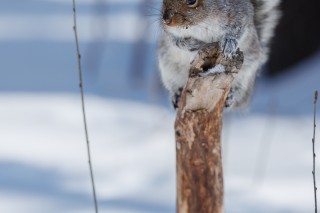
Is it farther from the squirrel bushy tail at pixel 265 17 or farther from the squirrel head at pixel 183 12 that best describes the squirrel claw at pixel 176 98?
the squirrel head at pixel 183 12

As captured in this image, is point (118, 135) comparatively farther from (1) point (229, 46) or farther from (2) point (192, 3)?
(1) point (229, 46)

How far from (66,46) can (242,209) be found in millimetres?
4169

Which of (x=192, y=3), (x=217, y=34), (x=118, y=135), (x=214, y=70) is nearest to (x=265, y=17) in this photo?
(x=217, y=34)

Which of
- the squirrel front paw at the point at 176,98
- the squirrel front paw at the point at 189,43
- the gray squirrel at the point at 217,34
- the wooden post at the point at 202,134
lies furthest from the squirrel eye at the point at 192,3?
the squirrel front paw at the point at 176,98

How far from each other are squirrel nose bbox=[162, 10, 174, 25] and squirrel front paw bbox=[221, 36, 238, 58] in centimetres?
20

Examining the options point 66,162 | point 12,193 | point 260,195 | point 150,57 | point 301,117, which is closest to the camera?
point 12,193

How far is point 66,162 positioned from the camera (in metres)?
4.96

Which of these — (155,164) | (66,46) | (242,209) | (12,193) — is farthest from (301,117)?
(66,46)

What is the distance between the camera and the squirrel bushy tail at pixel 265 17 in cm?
385

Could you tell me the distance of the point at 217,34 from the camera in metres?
3.25

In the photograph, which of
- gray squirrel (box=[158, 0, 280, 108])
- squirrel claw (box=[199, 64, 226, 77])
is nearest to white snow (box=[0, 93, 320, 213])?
gray squirrel (box=[158, 0, 280, 108])

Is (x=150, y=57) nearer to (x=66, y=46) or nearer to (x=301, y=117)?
(x=66, y=46)

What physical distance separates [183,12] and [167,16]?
90 mm

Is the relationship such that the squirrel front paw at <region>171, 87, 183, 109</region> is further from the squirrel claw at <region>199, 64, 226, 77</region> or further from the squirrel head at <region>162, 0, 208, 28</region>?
the squirrel claw at <region>199, 64, 226, 77</region>
